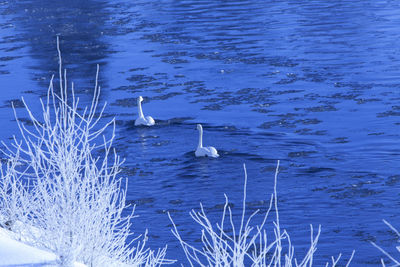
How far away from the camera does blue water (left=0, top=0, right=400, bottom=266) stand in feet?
52.4

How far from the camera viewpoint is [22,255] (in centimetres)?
906

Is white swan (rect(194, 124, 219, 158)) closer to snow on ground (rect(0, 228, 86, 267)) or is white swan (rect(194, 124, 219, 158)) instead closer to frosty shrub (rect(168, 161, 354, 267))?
frosty shrub (rect(168, 161, 354, 267))

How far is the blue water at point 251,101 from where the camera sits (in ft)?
52.4

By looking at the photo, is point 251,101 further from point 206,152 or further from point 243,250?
point 243,250

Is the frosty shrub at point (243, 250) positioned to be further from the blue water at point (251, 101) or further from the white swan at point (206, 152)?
the white swan at point (206, 152)

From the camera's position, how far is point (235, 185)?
56.5 ft

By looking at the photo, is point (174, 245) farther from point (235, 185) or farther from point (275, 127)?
point (275, 127)

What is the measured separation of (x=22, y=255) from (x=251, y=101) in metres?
16.0

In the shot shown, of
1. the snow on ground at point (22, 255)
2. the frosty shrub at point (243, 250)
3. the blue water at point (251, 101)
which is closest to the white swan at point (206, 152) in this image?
the blue water at point (251, 101)

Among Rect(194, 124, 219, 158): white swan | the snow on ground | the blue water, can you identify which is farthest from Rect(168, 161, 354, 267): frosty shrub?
Rect(194, 124, 219, 158): white swan

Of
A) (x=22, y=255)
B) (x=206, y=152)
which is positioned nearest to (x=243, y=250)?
(x=22, y=255)

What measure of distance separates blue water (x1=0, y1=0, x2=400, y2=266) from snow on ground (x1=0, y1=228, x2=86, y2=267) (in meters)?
4.94

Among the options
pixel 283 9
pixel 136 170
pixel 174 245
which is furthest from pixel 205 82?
pixel 283 9

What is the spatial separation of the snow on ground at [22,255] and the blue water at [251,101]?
16.2ft
